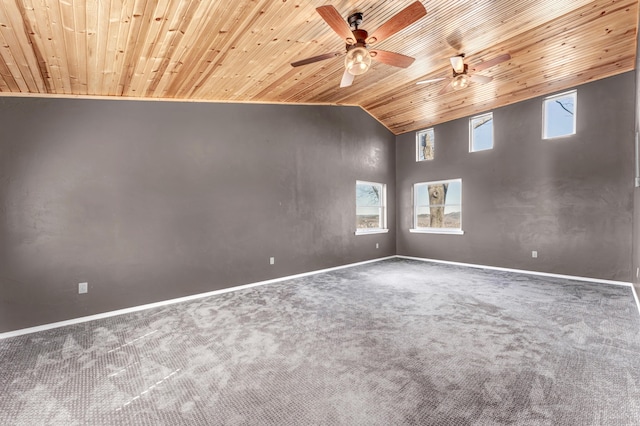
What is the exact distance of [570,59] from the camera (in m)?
4.05

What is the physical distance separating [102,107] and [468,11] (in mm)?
4201

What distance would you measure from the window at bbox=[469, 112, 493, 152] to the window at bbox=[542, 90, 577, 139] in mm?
889

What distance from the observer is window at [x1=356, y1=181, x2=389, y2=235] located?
6.56 meters

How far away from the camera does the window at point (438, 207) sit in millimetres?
6383

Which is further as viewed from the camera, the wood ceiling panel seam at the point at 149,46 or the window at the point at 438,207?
the window at the point at 438,207

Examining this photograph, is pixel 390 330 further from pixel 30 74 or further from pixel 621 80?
A: pixel 621 80

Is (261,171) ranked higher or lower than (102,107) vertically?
lower

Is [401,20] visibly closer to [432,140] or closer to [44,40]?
[44,40]

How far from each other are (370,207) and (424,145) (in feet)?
6.51

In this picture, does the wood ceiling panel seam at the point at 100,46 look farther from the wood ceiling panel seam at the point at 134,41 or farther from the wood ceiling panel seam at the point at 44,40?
the wood ceiling panel seam at the point at 44,40

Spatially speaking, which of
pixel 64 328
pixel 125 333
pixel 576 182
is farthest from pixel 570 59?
pixel 64 328

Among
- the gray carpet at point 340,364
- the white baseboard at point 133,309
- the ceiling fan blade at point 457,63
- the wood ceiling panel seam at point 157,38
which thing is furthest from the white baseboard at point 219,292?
the ceiling fan blade at point 457,63

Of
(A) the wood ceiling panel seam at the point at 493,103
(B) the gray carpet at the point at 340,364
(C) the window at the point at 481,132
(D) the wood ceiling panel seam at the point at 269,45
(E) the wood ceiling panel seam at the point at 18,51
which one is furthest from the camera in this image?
(C) the window at the point at 481,132

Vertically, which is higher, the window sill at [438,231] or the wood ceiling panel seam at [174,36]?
the wood ceiling panel seam at [174,36]
